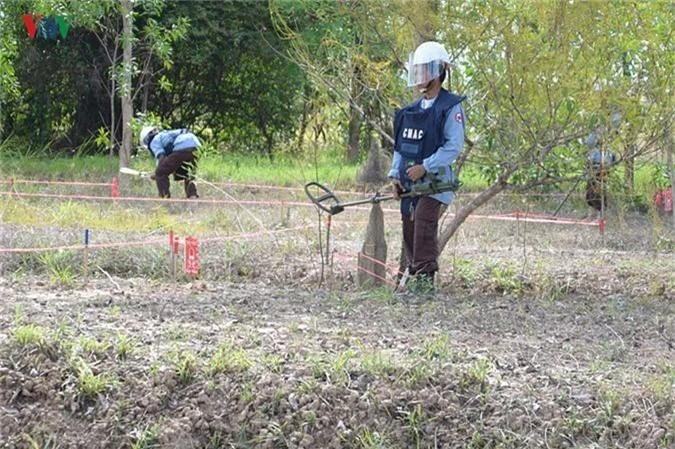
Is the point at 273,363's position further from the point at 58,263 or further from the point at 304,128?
the point at 304,128

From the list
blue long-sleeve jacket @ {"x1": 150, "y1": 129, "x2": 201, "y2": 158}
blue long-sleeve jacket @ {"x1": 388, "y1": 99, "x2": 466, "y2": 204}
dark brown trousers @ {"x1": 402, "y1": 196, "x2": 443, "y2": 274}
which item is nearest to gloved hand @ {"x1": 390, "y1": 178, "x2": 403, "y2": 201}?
dark brown trousers @ {"x1": 402, "y1": 196, "x2": 443, "y2": 274}

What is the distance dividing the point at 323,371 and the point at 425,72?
258 cm

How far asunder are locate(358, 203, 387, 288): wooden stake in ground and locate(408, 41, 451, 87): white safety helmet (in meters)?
1.17

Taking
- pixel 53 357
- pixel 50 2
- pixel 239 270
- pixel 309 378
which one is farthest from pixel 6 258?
pixel 50 2

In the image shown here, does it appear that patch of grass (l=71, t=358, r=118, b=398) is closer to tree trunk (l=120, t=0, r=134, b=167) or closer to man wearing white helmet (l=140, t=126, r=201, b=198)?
man wearing white helmet (l=140, t=126, r=201, b=198)

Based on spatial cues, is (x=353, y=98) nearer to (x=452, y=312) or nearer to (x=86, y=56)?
(x=452, y=312)

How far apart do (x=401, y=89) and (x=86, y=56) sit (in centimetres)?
1406

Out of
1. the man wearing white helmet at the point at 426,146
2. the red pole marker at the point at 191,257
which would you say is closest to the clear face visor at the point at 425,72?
the man wearing white helmet at the point at 426,146

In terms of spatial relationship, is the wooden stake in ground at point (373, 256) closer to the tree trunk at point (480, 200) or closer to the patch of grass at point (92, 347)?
the tree trunk at point (480, 200)

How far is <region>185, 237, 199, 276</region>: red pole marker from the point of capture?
24.3 ft

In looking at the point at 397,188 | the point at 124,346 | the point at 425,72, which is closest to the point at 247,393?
the point at 124,346

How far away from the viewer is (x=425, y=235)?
683 centimetres

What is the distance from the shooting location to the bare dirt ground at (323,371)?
14.5 feet

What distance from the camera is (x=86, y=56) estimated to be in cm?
2073
